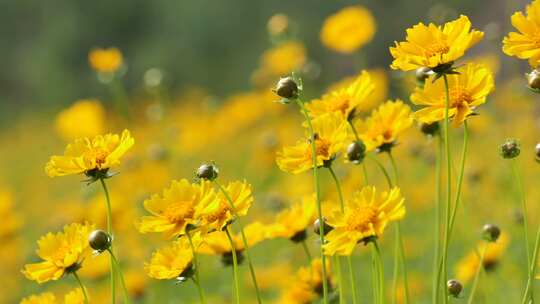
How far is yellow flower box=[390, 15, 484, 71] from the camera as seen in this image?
3.10 ft

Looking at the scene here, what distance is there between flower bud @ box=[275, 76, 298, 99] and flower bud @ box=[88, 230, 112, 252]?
271mm

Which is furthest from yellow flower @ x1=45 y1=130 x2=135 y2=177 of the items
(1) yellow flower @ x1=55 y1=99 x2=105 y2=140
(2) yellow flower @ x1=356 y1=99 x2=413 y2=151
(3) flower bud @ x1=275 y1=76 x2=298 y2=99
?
(1) yellow flower @ x1=55 y1=99 x2=105 y2=140

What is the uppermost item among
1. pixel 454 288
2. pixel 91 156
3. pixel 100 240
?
pixel 91 156

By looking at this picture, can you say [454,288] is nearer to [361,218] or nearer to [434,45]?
[361,218]

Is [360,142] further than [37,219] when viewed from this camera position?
No

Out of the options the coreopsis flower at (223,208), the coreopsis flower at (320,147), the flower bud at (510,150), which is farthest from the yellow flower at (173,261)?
the flower bud at (510,150)

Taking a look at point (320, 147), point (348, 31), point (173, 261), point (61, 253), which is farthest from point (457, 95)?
point (348, 31)

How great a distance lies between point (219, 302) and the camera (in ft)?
8.01

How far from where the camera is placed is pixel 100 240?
1.04 meters

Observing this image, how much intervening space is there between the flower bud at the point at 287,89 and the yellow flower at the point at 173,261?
0.68ft

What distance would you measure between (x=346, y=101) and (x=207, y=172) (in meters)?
0.26

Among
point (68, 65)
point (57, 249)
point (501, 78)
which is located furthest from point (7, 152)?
point (57, 249)

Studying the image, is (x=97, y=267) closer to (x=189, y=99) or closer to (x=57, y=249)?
(x=57, y=249)

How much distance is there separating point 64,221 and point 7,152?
5261mm
